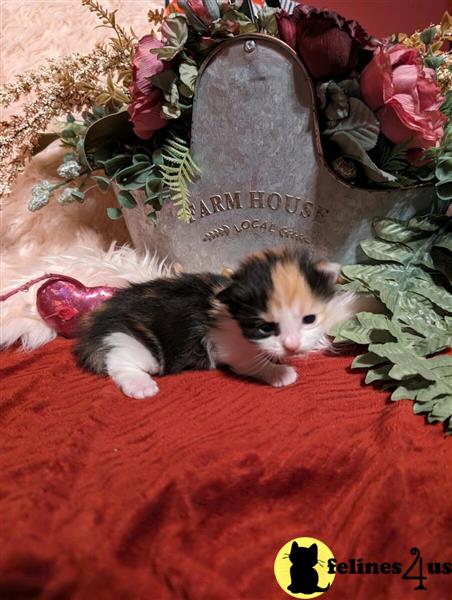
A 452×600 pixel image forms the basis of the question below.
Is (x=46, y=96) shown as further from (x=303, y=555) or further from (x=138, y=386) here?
(x=303, y=555)

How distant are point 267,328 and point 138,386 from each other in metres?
0.19

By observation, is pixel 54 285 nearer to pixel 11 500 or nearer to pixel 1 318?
pixel 1 318

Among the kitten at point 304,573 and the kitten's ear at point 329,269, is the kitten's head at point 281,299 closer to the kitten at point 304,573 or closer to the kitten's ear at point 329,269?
the kitten's ear at point 329,269

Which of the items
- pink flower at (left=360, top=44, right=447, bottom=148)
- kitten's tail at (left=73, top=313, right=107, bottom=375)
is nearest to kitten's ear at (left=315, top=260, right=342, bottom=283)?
pink flower at (left=360, top=44, right=447, bottom=148)

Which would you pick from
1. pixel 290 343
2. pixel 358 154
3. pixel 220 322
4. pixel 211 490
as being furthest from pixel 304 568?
pixel 358 154

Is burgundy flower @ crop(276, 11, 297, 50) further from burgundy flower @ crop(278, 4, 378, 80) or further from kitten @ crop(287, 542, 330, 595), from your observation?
kitten @ crop(287, 542, 330, 595)

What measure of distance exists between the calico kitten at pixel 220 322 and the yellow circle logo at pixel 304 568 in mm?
265

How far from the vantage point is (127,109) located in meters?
0.83

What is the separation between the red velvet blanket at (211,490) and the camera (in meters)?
0.42

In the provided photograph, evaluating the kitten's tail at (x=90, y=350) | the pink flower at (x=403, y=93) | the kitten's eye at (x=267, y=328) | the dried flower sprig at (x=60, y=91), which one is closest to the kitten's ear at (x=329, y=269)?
the kitten's eye at (x=267, y=328)

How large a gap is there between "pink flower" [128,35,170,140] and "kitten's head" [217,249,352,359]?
29cm

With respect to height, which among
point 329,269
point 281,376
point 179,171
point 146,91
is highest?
point 146,91

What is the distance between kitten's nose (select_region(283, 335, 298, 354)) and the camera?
2.15ft

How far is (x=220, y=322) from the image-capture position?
2.47 ft
